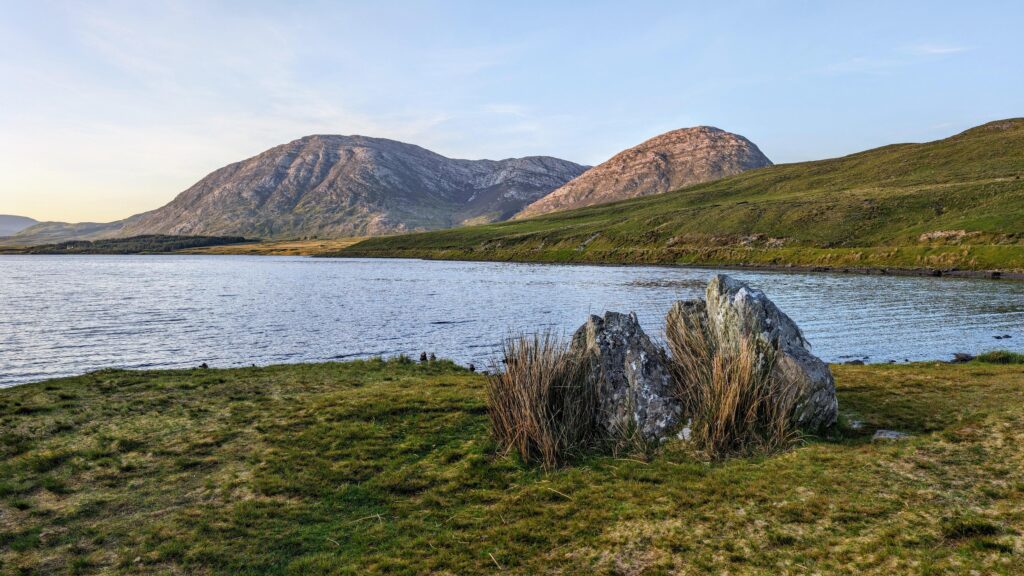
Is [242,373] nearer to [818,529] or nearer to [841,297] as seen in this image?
[818,529]

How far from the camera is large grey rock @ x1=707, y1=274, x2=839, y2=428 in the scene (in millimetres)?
12836

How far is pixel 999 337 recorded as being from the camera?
34.2 meters

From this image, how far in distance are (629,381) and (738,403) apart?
2.50 meters

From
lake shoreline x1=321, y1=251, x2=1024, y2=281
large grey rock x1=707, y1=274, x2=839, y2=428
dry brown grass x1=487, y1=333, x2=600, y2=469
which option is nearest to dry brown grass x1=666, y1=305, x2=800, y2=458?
large grey rock x1=707, y1=274, x2=839, y2=428

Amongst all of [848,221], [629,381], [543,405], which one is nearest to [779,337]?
[629,381]

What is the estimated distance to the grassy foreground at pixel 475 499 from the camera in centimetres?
785

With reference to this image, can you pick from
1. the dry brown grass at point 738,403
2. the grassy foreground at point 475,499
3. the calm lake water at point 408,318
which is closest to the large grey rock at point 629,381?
the dry brown grass at point 738,403

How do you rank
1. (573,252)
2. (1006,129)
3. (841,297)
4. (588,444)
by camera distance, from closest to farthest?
(588,444) → (841,297) → (573,252) → (1006,129)

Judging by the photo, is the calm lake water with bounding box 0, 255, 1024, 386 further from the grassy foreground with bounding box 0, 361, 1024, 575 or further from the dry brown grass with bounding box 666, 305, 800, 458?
the dry brown grass with bounding box 666, 305, 800, 458

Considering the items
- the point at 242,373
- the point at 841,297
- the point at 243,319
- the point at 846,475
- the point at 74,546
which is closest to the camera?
the point at 74,546

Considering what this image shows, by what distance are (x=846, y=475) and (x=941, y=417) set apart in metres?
5.56

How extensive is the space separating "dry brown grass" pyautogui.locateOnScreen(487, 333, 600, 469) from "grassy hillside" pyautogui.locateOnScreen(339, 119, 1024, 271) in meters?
86.2

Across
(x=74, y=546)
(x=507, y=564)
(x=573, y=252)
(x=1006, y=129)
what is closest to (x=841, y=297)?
(x=507, y=564)

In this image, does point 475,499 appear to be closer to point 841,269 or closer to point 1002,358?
point 1002,358
